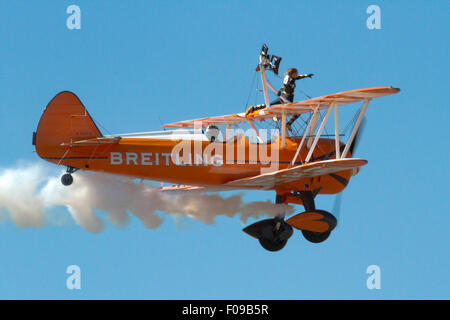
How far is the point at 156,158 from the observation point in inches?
875

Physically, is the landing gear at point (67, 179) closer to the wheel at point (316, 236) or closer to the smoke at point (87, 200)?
the smoke at point (87, 200)

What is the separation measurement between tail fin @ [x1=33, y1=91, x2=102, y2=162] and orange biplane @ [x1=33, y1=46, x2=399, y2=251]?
2 cm

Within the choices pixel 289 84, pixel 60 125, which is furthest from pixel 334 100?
pixel 60 125

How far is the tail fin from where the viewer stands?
21250mm

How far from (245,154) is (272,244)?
92.9 inches

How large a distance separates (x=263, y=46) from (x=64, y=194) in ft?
20.2

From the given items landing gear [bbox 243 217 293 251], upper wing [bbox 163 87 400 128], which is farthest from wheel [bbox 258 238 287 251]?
upper wing [bbox 163 87 400 128]

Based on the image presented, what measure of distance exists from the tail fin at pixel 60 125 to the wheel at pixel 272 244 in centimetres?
520

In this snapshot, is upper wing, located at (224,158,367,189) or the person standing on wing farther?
the person standing on wing

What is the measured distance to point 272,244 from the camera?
23688mm

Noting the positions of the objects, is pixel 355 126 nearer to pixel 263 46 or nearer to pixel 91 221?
pixel 263 46

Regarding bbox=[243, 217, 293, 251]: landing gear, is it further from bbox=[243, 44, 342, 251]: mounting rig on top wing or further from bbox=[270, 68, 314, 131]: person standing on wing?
bbox=[270, 68, 314, 131]: person standing on wing

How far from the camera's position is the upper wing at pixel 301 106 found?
21.5m

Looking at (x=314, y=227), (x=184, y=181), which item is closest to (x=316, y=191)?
(x=314, y=227)
